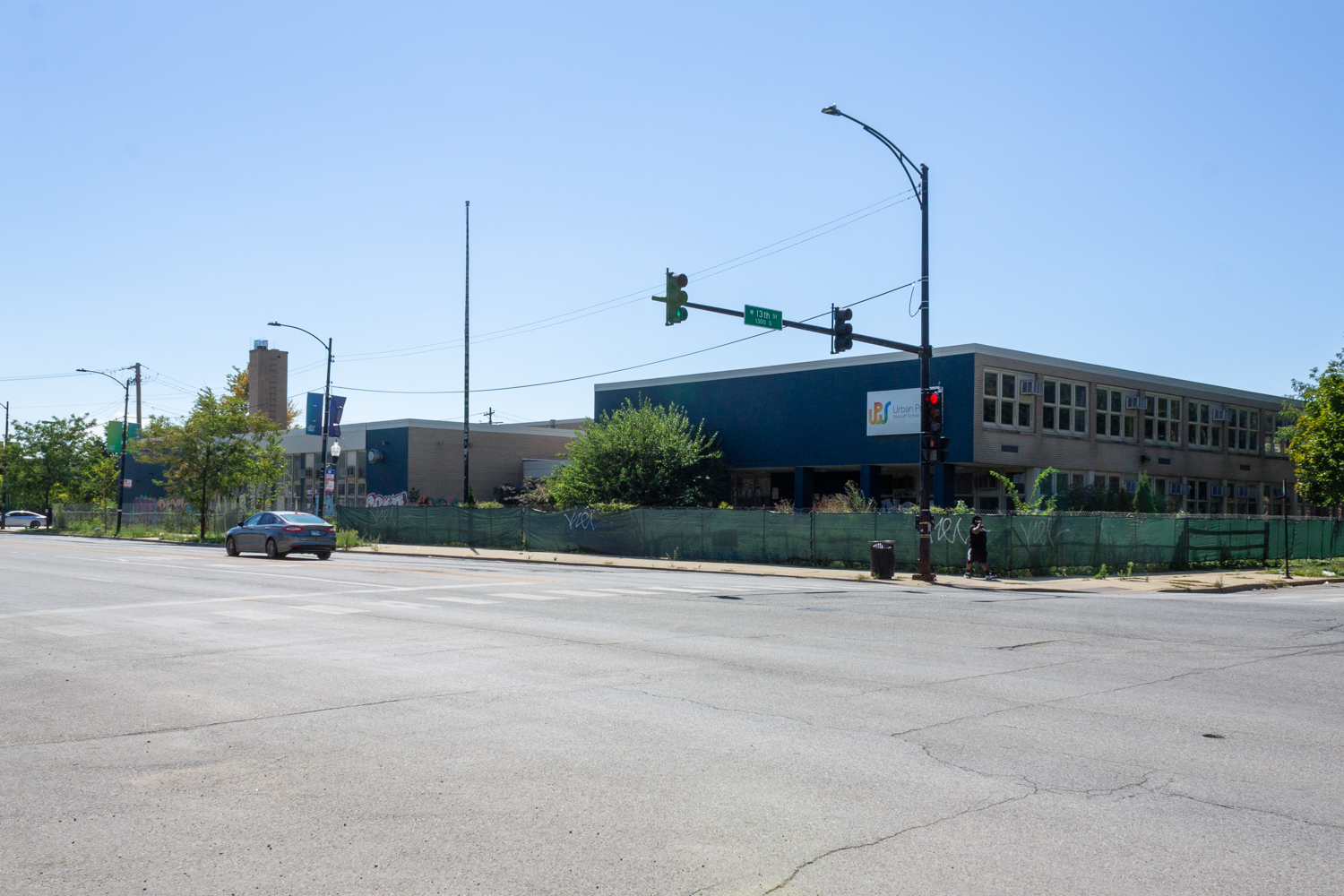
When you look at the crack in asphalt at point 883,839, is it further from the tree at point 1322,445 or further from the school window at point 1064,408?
the tree at point 1322,445

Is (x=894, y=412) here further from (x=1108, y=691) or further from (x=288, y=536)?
(x=1108, y=691)

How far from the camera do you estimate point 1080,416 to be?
43594 mm

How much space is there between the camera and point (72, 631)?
1336 cm

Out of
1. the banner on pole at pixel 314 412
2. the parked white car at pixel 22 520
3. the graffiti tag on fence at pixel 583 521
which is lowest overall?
the parked white car at pixel 22 520

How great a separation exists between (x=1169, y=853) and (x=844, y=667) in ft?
18.3

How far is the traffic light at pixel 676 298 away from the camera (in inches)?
852

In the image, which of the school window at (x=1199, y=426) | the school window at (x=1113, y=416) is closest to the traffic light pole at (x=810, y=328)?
the school window at (x=1113, y=416)

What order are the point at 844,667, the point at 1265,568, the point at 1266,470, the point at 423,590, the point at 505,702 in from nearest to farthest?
the point at 505,702, the point at 844,667, the point at 423,590, the point at 1265,568, the point at 1266,470

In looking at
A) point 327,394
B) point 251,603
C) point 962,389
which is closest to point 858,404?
point 962,389

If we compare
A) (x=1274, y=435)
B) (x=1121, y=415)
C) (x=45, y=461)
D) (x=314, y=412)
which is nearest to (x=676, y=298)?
(x=314, y=412)

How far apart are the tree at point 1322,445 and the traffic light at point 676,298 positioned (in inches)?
1389

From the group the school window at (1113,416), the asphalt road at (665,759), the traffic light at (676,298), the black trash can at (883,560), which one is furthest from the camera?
the school window at (1113,416)

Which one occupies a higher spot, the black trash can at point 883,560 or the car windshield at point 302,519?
the car windshield at point 302,519

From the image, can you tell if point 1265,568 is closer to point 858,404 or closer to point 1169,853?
point 858,404
